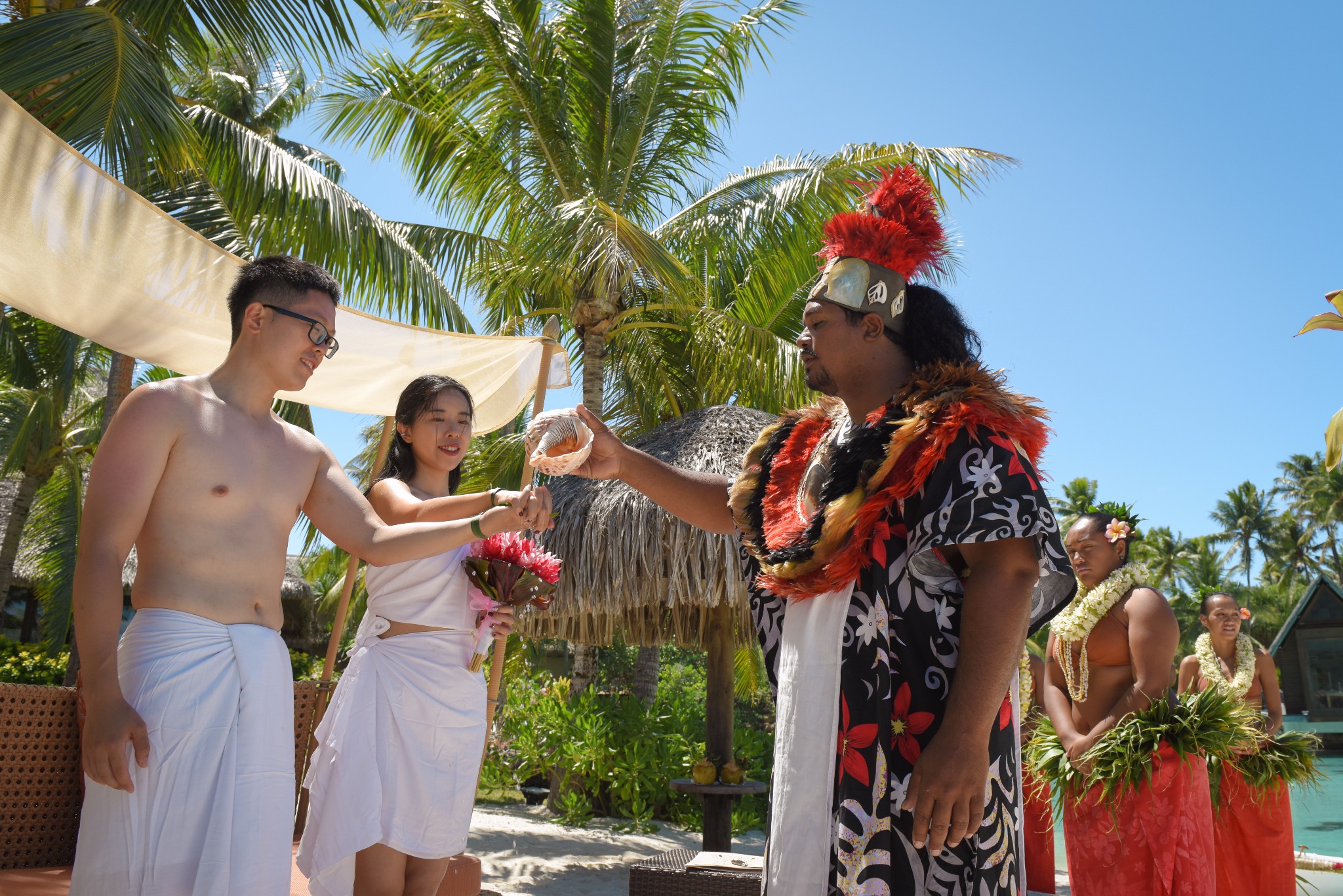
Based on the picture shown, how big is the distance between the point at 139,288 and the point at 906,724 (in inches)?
125

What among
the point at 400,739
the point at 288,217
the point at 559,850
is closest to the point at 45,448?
the point at 288,217

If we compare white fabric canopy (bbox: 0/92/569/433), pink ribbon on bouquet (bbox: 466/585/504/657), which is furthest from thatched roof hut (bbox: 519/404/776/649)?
pink ribbon on bouquet (bbox: 466/585/504/657)

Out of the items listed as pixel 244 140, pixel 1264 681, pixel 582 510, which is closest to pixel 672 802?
pixel 582 510

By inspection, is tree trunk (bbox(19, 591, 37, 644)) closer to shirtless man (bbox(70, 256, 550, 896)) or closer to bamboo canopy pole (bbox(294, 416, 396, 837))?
bamboo canopy pole (bbox(294, 416, 396, 837))

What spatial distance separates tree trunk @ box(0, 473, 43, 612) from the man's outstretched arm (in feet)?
56.8

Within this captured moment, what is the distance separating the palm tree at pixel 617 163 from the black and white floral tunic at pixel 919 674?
907cm

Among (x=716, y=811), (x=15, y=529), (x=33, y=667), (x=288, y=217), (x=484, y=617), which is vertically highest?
(x=288, y=217)

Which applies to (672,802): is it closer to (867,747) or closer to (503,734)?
(503,734)

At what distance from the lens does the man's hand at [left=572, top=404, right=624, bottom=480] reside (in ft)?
9.10

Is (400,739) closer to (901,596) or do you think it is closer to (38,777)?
(38,777)

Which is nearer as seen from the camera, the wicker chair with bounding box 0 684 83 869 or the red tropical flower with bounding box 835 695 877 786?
the red tropical flower with bounding box 835 695 877 786

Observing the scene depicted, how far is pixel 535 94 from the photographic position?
465 inches

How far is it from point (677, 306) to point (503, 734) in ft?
22.2

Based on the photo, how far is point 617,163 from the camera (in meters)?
12.1
